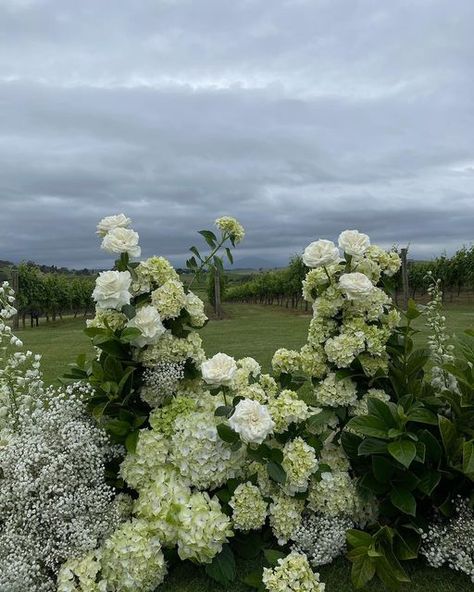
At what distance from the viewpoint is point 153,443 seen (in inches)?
124

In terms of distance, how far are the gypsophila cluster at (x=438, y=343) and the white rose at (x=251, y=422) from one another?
56.8 inches

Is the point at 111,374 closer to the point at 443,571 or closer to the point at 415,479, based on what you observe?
the point at 415,479

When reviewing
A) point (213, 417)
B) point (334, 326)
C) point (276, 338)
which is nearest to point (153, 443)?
point (213, 417)

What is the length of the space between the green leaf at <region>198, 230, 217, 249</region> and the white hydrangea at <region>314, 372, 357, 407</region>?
119cm

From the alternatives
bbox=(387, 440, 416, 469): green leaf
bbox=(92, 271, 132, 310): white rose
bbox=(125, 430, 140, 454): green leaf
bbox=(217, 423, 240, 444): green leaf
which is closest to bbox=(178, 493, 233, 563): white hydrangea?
bbox=(217, 423, 240, 444): green leaf

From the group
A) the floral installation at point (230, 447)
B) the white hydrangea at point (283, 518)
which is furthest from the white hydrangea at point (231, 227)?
the white hydrangea at point (283, 518)

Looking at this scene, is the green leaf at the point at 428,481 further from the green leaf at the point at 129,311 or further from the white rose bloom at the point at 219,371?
the green leaf at the point at 129,311

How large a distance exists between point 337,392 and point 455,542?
1061mm

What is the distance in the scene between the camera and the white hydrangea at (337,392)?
340cm

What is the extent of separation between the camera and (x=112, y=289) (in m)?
3.18

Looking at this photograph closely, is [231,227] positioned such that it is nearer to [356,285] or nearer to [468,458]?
[356,285]

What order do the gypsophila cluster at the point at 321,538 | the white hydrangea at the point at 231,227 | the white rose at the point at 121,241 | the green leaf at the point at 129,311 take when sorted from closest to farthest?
the gypsophila cluster at the point at 321,538
the green leaf at the point at 129,311
the white rose at the point at 121,241
the white hydrangea at the point at 231,227

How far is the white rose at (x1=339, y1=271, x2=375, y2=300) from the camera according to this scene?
127 inches

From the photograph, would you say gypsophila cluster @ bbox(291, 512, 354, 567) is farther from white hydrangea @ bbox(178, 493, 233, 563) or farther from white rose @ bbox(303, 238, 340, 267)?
white rose @ bbox(303, 238, 340, 267)
